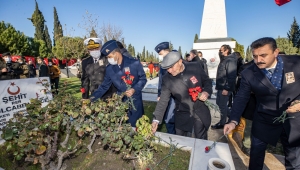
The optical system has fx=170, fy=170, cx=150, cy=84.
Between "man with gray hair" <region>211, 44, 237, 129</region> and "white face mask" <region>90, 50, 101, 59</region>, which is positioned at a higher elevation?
"white face mask" <region>90, 50, 101, 59</region>

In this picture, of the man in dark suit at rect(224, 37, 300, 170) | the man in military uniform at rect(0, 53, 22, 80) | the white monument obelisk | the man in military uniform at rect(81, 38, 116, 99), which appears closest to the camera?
the man in dark suit at rect(224, 37, 300, 170)

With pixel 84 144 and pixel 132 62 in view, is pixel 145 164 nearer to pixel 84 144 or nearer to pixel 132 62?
pixel 84 144

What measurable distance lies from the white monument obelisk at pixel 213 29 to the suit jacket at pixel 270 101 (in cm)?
952

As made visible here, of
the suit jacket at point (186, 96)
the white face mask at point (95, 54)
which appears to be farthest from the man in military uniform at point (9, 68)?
the suit jacket at point (186, 96)

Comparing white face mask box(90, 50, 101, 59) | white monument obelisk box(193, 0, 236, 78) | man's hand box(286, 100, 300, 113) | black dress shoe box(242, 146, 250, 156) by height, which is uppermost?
white monument obelisk box(193, 0, 236, 78)

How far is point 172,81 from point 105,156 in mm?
1377

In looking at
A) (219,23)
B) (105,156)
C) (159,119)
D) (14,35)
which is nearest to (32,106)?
(105,156)

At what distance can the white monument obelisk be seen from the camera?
36.4 feet

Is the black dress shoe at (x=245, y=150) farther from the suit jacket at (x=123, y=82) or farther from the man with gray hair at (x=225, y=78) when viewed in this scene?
the suit jacket at (x=123, y=82)

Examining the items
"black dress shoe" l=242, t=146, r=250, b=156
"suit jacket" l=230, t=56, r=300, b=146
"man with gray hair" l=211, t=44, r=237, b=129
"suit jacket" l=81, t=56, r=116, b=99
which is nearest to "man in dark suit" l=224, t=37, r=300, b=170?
"suit jacket" l=230, t=56, r=300, b=146

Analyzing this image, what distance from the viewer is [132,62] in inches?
126

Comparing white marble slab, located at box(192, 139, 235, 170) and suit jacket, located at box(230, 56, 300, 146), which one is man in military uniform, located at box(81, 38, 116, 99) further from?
suit jacket, located at box(230, 56, 300, 146)

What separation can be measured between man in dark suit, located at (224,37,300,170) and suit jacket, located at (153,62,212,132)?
0.44m

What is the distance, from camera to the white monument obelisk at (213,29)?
11102 millimetres
